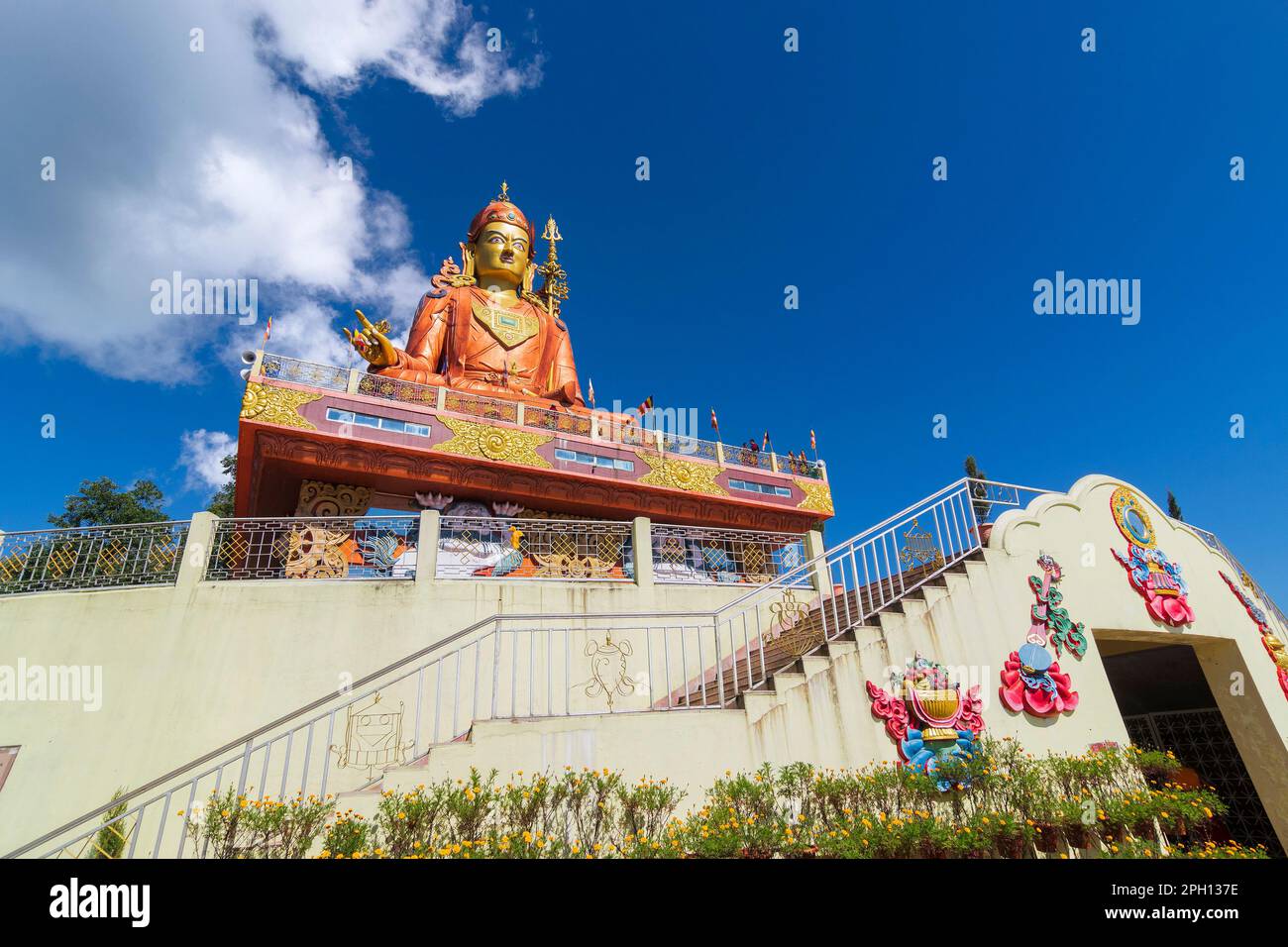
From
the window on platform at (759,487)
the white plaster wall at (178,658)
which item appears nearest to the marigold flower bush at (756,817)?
the white plaster wall at (178,658)

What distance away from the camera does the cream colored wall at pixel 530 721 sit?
225 inches

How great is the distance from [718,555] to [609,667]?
10.5 feet

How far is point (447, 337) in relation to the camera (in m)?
16.9

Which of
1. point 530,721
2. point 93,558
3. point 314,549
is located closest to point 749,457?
point 314,549

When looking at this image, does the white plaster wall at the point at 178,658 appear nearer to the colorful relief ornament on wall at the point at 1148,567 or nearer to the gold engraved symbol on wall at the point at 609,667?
the gold engraved symbol on wall at the point at 609,667

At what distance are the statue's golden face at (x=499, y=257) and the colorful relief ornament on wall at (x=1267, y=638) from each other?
1706cm

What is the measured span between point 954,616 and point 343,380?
36.9 feet

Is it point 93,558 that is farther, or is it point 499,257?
point 499,257

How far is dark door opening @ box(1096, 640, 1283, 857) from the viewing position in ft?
31.7

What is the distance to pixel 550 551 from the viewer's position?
33.1ft

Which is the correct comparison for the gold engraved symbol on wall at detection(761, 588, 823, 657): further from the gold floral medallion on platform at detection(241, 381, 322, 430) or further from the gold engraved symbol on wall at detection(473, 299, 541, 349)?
the gold engraved symbol on wall at detection(473, 299, 541, 349)

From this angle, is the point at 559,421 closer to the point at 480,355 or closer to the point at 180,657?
the point at 480,355
